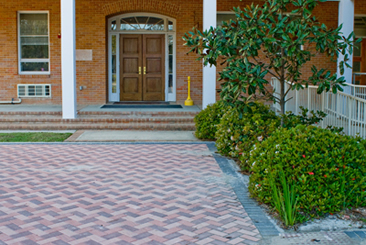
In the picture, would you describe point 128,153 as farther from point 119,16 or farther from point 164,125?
point 119,16

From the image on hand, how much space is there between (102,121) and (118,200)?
20.3 feet

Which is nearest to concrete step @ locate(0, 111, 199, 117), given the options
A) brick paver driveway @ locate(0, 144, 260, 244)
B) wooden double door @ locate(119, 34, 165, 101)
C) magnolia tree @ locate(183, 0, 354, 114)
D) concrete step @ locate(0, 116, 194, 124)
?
concrete step @ locate(0, 116, 194, 124)

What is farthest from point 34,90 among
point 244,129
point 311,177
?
point 311,177

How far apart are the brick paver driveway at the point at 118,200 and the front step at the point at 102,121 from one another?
289 centimetres

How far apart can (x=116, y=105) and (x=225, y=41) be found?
7705mm

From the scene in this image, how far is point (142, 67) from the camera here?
1467 cm

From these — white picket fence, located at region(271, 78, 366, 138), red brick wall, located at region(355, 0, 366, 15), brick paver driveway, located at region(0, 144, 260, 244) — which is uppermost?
A: red brick wall, located at region(355, 0, 366, 15)

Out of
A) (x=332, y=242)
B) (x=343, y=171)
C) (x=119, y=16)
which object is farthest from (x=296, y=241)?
(x=119, y=16)

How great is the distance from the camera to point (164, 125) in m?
10.7

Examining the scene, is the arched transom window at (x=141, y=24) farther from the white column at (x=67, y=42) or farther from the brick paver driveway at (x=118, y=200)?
the brick paver driveway at (x=118, y=200)

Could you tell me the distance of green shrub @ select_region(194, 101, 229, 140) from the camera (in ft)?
29.5

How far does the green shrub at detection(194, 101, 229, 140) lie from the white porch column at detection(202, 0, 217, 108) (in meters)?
1.70

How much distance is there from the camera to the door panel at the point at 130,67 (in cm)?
1457

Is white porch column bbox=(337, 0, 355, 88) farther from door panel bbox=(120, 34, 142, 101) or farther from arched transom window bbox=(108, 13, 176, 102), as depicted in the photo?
Answer: door panel bbox=(120, 34, 142, 101)
